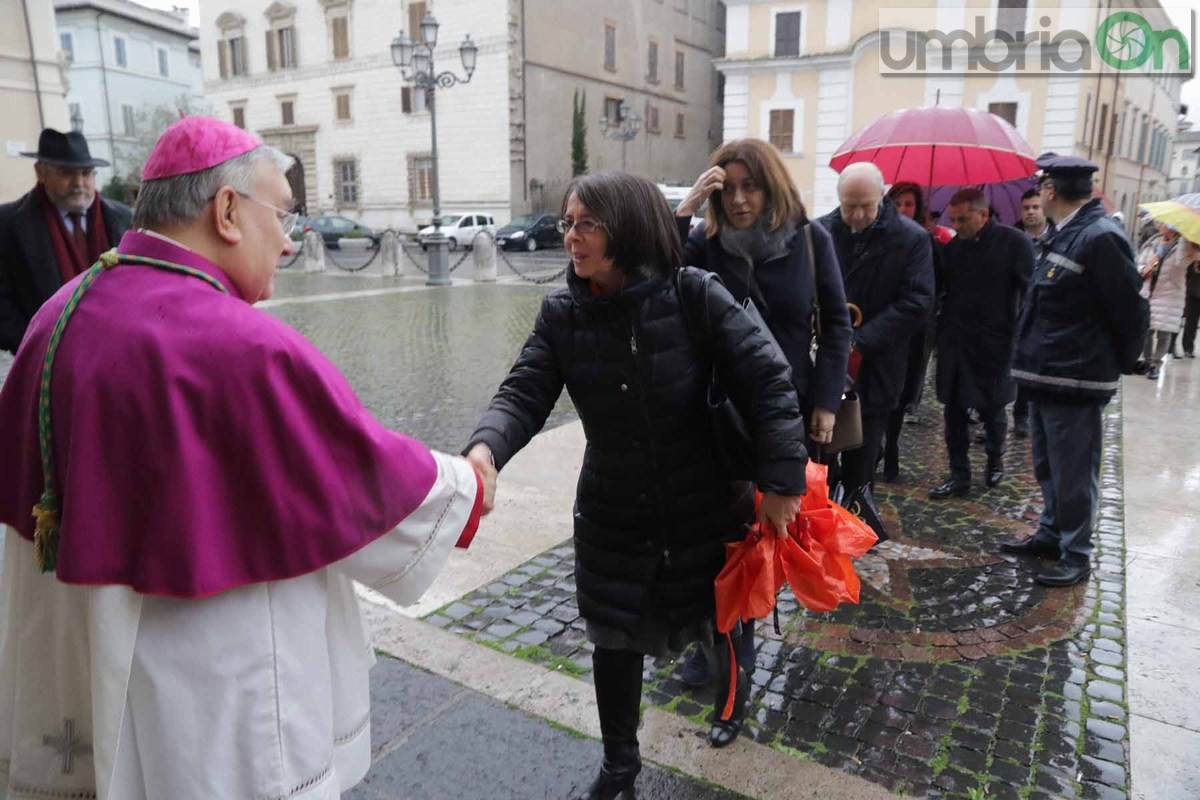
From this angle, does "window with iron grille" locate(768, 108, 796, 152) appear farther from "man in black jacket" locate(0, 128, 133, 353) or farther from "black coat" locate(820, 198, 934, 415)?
"man in black jacket" locate(0, 128, 133, 353)

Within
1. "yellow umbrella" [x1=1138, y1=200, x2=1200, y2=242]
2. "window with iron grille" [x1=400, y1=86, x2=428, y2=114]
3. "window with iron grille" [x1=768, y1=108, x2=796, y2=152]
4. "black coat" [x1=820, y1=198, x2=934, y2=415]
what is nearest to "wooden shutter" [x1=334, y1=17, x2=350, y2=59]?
"window with iron grille" [x1=400, y1=86, x2=428, y2=114]

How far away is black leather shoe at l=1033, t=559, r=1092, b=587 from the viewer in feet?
13.4

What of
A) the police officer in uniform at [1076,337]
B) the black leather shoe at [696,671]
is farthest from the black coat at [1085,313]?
the black leather shoe at [696,671]

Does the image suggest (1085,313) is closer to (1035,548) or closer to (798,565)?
(1035,548)

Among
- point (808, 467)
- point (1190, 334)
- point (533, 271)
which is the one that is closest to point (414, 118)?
point (533, 271)

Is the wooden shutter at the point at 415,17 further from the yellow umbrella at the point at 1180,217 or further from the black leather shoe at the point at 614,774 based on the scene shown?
the black leather shoe at the point at 614,774

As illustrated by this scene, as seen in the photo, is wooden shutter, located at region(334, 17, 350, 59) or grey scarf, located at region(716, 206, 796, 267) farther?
wooden shutter, located at region(334, 17, 350, 59)

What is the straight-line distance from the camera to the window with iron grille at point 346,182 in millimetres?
36750

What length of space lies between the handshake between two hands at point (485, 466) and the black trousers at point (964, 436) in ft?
13.2

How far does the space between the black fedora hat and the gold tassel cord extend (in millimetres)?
3671

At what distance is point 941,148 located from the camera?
6.02m

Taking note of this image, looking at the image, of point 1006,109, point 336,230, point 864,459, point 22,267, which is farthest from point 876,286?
point 336,230

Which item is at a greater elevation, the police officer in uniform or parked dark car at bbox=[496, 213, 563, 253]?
the police officer in uniform

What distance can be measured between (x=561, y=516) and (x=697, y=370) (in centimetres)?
272
